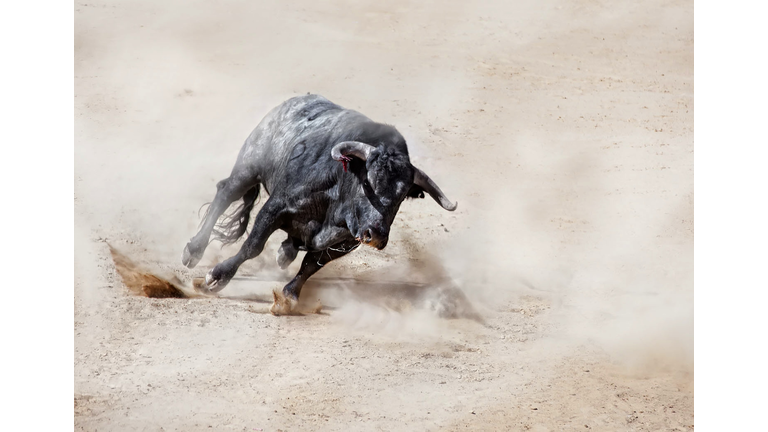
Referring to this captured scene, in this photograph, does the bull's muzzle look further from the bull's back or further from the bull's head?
the bull's back

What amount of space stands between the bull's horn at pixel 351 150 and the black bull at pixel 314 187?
1cm

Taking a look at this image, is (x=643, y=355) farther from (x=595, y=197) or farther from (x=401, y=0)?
(x=401, y=0)

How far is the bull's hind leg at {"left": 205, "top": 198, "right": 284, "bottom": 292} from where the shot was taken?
941 centimetres

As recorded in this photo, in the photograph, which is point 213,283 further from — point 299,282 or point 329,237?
point 329,237

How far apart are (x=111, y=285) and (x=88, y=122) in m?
6.65

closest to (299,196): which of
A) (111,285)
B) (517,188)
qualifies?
(111,285)

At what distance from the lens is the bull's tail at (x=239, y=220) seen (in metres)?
10.8

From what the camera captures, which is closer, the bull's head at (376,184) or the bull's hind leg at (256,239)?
the bull's head at (376,184)

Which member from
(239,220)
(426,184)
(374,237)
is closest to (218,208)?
(239,220)

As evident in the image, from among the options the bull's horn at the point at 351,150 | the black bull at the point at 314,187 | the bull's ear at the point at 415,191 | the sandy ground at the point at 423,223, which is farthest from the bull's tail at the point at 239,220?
the bull's ear at the point at 415,191

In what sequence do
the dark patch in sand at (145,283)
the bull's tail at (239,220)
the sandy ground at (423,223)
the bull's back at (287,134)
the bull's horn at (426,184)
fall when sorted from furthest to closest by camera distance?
the bull's tail at (239,220) < the dark patch in sand at (145,283) < the bull's back at (287,134) < the bull's horn at (426,184) < the sandy ground at (423,223)

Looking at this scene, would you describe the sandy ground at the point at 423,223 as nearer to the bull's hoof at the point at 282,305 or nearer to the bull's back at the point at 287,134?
the bull's hoof at the point at 282,305

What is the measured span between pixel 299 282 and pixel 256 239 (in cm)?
80

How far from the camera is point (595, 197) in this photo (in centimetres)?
1451
